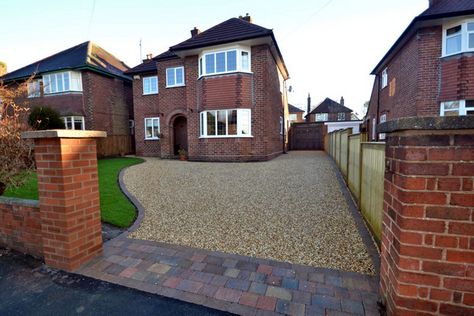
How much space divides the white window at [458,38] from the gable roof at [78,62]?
785 inches

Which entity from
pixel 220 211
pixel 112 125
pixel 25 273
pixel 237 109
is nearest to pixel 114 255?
pixel 25 273

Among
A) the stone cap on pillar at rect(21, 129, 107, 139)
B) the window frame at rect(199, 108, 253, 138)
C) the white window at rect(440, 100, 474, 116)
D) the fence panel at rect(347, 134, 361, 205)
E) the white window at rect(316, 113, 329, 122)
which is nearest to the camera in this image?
the stone cap on pillar at rect(21, 129, 107, 139)

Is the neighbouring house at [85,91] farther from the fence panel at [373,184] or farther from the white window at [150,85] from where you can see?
the fence panel at [373,184]

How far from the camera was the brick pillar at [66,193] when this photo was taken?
254 cm

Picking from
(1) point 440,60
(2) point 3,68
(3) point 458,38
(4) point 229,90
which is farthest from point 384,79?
(2) point 3,68

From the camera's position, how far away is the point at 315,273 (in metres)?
2.56

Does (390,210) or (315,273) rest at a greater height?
(390,210)

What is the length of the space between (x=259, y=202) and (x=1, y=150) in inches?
208

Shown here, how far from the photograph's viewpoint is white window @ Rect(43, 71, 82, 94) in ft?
53.9

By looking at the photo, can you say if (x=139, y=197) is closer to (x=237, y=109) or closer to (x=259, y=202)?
(x=259, y=202)

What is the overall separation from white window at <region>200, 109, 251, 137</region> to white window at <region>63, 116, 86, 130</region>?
985cm

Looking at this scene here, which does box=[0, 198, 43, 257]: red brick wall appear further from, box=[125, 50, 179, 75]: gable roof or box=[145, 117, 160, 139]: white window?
box=[145, 117, 160, 139]: white window

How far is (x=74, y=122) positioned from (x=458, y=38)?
72.4 feet

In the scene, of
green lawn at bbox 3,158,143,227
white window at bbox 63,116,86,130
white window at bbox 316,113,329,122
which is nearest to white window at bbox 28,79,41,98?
white window at bbox 63,116,86,130
